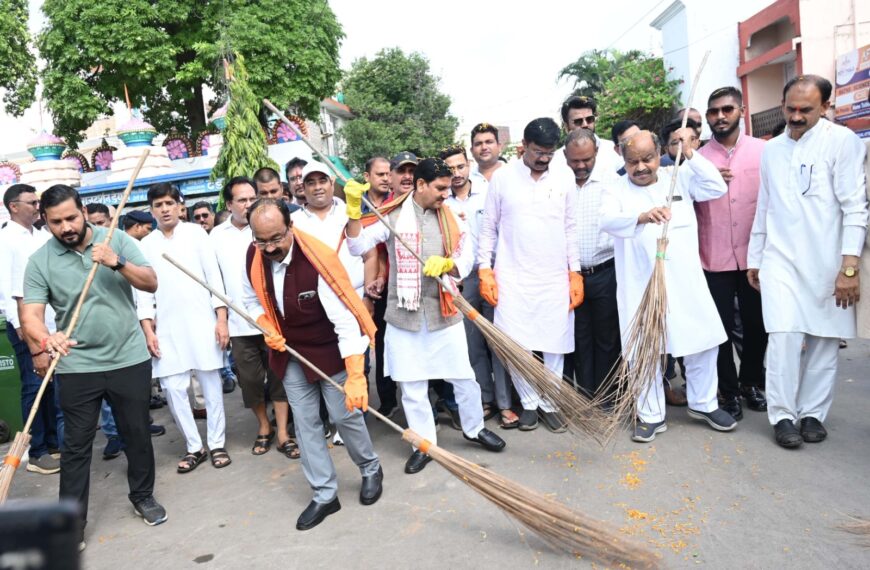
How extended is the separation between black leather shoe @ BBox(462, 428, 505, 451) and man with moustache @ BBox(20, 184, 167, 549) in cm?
194

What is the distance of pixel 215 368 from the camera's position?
14.8 feet

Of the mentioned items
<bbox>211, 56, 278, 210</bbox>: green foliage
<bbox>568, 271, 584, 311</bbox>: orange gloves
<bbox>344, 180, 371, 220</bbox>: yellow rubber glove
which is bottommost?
<bbox>568, 271, 584, 311</bbox>: orange gloves

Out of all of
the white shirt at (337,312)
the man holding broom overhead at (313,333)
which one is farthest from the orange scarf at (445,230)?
the white shirt at (337,312)

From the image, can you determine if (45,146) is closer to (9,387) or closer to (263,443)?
(9,387)

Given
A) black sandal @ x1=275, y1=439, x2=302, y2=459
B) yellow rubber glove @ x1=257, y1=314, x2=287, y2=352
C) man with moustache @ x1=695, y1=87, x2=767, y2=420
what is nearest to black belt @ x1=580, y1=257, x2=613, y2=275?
man with moustache @ x1=695, y1=87, x2=767, y2=420

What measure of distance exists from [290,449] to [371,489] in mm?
1159

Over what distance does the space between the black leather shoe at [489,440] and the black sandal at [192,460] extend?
1908 mm

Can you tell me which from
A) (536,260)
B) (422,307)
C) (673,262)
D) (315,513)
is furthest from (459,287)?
(315,513)

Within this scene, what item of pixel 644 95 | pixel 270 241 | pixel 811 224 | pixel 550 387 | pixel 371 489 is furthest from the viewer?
pixel 644 95

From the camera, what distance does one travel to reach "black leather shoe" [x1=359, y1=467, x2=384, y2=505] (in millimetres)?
3531

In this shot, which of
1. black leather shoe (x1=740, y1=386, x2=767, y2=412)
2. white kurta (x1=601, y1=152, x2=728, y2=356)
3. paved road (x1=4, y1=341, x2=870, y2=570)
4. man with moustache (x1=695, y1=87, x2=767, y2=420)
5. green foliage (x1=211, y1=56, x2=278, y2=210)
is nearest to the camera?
paved road (x1=4, y1=341, x2=870, y2=570)

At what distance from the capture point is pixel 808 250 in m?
3.70

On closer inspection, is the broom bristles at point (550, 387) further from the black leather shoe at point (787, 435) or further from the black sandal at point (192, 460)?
the black sandal at point (192, 460)

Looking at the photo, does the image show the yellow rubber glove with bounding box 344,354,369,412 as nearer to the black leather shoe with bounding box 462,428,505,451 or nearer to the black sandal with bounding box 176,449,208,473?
the black leather shoe with bounding box 462,428,505,451
